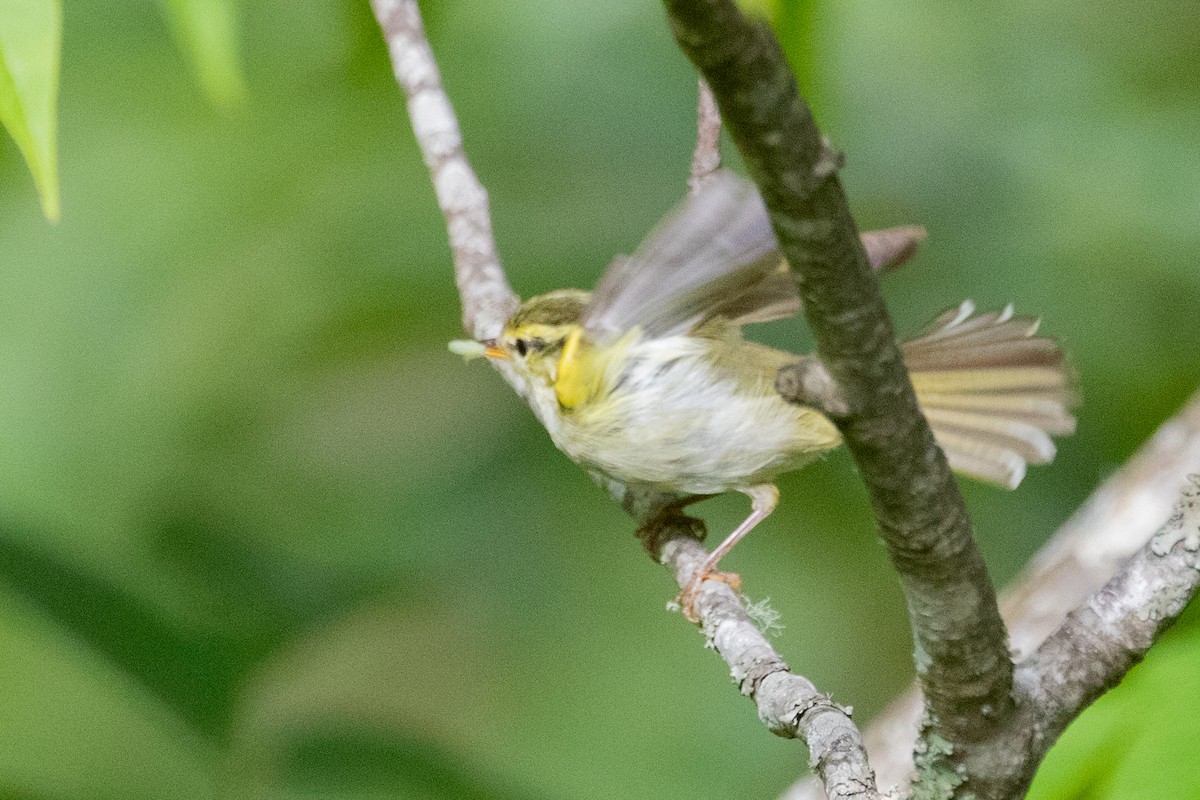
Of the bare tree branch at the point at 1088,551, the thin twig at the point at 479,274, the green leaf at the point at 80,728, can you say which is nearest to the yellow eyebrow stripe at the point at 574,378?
the thin twig at the point at 479,274

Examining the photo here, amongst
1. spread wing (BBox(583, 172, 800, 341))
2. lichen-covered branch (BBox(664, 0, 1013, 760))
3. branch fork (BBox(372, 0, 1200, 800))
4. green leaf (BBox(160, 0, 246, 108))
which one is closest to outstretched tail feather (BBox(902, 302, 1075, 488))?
spread wing (BBox(583, 172, 800, 341))

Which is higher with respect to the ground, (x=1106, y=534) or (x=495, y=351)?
(x=495, y=351)

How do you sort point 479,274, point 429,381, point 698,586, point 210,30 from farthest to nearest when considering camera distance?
point 429,381
point 479,274
point 698,586
point 210,30

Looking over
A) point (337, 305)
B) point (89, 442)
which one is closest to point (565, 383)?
point (337, 305)

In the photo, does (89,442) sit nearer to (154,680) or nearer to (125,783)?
(154,680)

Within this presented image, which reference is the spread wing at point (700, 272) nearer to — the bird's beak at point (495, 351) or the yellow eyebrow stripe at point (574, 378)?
the yellow eyebrow stripe at point (574, 378)

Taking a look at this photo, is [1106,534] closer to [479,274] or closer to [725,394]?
[725,394]

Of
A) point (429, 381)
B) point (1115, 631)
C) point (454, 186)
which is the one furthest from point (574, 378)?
point (429, 381)

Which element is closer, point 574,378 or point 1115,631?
point 1115,631
